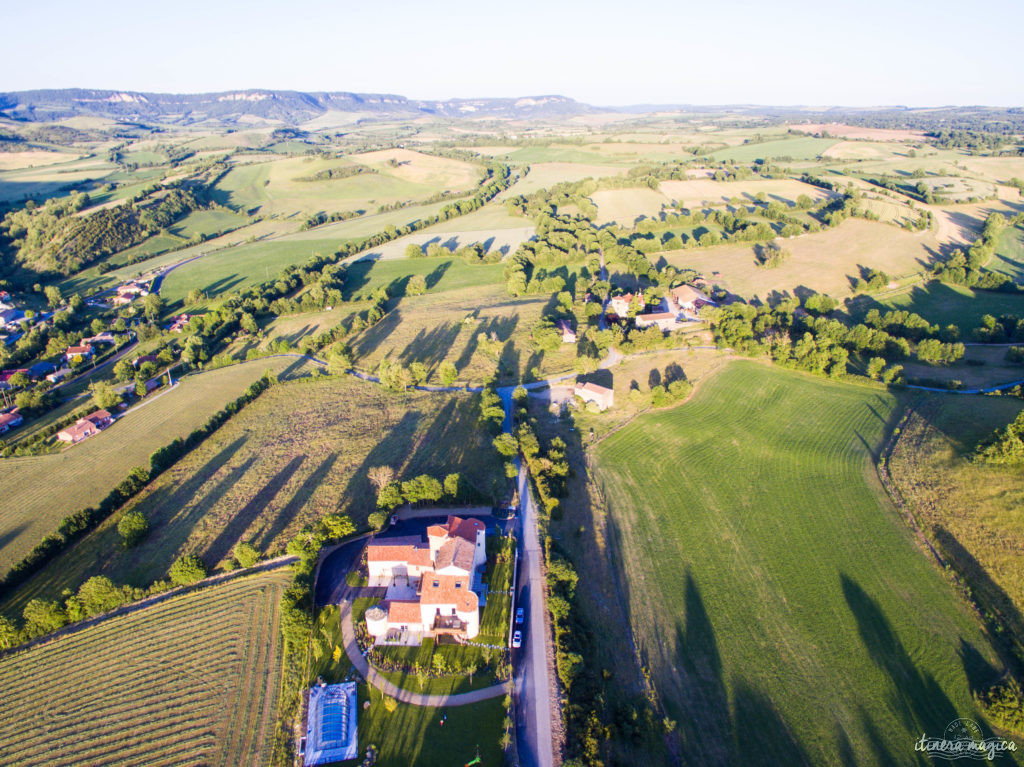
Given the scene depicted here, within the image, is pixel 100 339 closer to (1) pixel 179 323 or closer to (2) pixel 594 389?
(1) pixel 179 323

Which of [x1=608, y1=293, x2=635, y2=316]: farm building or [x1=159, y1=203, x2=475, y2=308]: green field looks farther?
[x1=159, y1=203, x2=475, y2=308]: green field

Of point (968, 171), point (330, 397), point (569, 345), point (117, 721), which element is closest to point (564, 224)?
point (569, 345)

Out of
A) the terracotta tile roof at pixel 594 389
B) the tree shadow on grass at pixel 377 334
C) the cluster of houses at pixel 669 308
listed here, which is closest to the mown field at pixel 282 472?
the tree shadow on grass at pixel 377 334

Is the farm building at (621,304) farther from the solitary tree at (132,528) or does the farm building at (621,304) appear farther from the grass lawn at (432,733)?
the solitary tree at (132,528)

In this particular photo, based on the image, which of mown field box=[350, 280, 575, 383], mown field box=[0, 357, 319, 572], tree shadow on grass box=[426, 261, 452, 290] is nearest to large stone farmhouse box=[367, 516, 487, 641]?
mown field box=[350, 280, 575, 383]

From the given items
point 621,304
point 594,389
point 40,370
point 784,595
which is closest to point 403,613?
point 784,595

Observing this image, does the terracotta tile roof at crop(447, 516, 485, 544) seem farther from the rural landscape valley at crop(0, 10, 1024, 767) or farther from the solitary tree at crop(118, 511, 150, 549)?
the solitary tree at crop(118, 511, 150, 549)

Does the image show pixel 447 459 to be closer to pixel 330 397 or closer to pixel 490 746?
pixel 330 397
